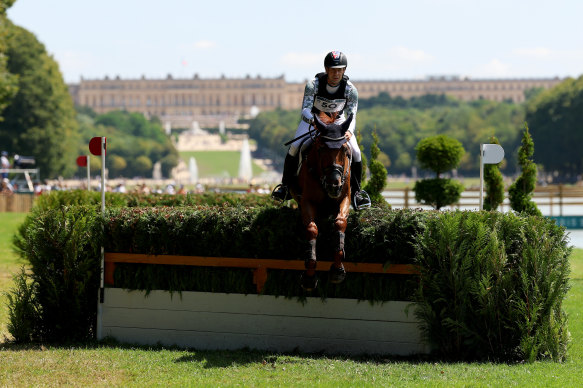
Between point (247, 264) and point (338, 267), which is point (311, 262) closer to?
point (338, 267)

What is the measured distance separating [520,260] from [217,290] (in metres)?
2.90

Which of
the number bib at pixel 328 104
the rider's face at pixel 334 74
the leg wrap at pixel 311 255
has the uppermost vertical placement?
the rider's face at pixel 334 74

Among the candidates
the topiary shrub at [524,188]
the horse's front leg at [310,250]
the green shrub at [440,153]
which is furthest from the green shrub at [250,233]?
the green shrub at [440,153]

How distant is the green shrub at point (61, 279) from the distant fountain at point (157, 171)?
128938 mm

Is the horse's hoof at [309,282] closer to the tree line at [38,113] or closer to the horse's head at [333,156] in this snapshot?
the horse's head at [333,156]

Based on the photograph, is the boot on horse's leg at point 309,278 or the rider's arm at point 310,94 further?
the rider's arm at point 310,94

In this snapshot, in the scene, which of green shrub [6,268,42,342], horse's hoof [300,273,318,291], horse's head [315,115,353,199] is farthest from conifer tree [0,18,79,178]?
horse's hoof [300,273,318,291]

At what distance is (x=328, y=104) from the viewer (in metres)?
8.87

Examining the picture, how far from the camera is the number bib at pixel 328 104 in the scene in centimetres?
886

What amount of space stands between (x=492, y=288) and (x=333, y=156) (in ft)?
6.04

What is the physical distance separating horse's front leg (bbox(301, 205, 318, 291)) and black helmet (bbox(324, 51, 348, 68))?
4.45 ft

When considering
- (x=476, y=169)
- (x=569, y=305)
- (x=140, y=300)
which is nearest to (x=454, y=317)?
(x=140, y=300)

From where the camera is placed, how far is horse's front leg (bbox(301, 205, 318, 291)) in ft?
26.9

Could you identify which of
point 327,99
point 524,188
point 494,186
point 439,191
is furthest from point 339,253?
point 439,191
